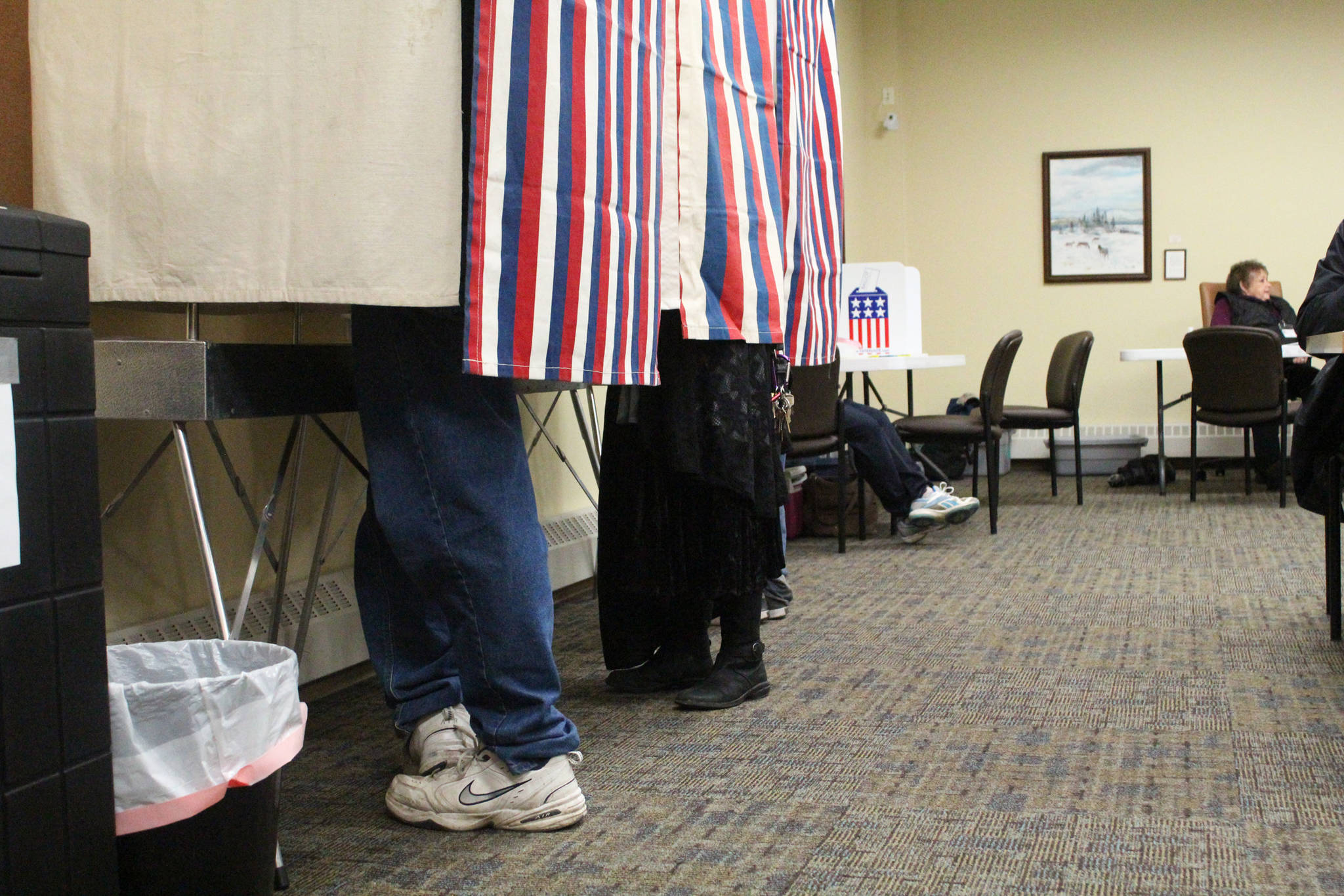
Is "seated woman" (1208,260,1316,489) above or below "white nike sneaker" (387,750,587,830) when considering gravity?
above

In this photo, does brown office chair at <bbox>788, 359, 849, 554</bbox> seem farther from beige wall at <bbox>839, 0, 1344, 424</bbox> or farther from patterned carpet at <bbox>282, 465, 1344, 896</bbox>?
beige wall at <bbox>839, 0, 1344, 424</bbox>

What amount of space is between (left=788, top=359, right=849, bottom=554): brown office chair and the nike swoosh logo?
2.41 m

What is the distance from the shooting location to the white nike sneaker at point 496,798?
154 cm

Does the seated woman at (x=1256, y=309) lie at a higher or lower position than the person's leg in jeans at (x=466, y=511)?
higher

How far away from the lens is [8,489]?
3.24 feet

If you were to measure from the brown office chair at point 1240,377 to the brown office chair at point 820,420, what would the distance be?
1.98 metres

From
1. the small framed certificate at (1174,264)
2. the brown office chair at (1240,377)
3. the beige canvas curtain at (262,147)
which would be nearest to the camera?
the beige canvas curtain at (262,147)

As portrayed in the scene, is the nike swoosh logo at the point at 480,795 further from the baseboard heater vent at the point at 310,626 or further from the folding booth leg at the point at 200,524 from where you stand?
the baseboard heater vent at the point at 310,626

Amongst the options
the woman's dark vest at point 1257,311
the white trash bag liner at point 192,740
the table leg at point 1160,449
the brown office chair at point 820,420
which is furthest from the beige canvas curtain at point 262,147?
the woman's dark vest at point 1257,311

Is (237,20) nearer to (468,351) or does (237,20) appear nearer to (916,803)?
(468,351)

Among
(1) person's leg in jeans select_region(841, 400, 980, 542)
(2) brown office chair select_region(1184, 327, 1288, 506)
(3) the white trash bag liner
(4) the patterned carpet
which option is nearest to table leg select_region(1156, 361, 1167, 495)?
(2) brown office chair select_region(1184, 327, 1288, 506)

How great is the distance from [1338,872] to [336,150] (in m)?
1.41

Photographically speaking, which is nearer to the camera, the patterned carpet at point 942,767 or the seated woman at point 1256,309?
the patterned carpet at point 942,767

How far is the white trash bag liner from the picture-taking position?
1097 mm
